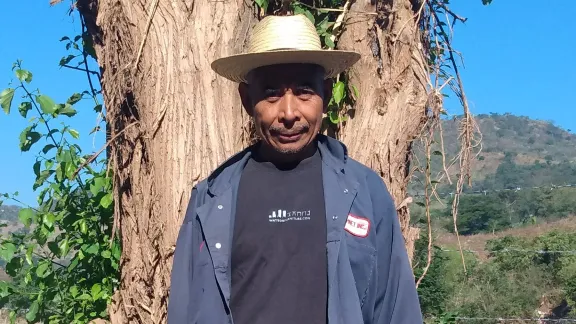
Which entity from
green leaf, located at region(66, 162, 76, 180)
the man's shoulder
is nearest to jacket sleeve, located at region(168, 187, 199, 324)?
the man's shoulder

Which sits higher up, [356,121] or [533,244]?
[533,244]

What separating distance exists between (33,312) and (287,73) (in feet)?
6.92

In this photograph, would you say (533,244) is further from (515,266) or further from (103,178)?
(103,178)

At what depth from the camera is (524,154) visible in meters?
91.9

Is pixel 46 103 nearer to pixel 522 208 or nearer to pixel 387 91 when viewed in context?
pixel 387 91

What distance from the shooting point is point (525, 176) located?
243ft

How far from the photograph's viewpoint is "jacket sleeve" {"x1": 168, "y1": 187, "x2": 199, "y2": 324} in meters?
2.47

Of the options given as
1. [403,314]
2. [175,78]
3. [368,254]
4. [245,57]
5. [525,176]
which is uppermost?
[525,176]

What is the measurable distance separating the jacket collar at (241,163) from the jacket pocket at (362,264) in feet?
0.84

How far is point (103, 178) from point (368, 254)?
1.79 meters

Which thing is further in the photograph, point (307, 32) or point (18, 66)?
point (18, 66)

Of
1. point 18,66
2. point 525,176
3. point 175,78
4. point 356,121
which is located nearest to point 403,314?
point 356,121

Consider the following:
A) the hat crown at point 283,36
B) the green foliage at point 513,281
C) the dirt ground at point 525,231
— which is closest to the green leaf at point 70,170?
the hat crown at point 283,36

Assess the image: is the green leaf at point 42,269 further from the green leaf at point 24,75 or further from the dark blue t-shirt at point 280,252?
the dark blue t-shirt at point 280,252
